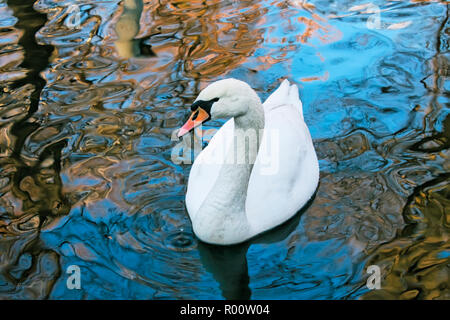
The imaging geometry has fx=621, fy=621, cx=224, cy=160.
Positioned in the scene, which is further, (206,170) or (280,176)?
(206,170)

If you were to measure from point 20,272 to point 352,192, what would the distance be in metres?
2.74

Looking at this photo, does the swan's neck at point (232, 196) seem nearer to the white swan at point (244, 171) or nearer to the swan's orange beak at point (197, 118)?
the white swan at point (244, 171)

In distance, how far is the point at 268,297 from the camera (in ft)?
14.2

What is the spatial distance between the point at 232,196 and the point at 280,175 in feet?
1.72

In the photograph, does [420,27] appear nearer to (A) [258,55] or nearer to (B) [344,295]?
(A) [258,55]

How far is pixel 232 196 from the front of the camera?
4676mm

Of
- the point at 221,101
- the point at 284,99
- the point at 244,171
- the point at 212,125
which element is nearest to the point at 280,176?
the point at 244,171

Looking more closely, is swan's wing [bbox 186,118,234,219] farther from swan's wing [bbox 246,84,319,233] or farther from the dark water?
swan's wing [bbox 246,84,319,233]

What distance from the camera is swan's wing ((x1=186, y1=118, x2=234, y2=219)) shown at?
5008 mm

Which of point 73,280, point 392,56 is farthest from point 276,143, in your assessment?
point 392,56

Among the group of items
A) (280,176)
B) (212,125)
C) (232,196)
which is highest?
(232,196)

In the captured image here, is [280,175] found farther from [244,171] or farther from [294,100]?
[294,100]

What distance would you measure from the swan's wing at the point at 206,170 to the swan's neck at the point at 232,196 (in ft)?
0.75
